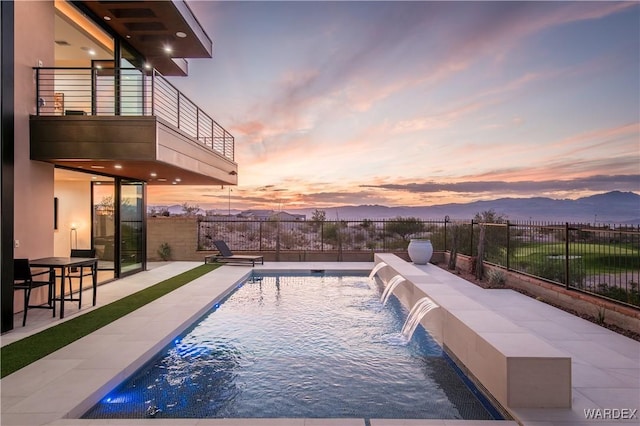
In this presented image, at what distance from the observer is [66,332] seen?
19.6ft

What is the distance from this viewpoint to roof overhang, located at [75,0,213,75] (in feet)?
30.0

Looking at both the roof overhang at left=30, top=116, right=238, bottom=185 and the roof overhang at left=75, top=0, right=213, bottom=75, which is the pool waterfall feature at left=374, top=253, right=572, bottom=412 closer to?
the roof overhang at left=30, top=116, right=238, bottom=185

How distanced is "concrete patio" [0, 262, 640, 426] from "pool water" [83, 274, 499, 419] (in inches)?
10.5

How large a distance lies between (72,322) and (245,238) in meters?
12.5

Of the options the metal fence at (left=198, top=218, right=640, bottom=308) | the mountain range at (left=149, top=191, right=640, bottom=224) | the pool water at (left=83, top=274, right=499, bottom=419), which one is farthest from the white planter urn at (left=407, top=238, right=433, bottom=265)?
the pool water at (left=83, top=274, right=499, bottom=419)

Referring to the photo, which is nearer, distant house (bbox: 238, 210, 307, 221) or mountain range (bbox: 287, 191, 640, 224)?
mountain range (bbox: 287, 191, 640, 224)

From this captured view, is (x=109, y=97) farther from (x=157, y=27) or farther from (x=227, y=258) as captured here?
(x=227, y=258)

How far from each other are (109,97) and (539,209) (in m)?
20.5

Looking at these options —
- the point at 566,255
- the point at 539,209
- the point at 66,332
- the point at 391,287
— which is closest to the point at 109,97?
the point at 66,332

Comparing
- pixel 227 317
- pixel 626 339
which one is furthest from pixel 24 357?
pixel 626 339

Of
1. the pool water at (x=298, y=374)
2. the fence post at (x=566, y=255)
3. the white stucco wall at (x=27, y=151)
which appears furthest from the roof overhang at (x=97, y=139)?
the fence post at (x=566, y=255)

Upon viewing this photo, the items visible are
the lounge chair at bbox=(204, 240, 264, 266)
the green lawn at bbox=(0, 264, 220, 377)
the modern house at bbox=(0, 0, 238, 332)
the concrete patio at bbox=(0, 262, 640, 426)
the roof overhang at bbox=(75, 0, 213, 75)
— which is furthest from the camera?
the lounge chair at bbox=(204, 240, 264, 266)

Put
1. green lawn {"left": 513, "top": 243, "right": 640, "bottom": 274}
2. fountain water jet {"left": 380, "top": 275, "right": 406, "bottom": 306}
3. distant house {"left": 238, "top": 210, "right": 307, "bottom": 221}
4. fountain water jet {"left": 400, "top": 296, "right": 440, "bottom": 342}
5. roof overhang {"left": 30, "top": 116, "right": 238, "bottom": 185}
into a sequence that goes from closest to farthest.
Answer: fountain water jet {"left": 400, "top": 296, "right": 440, "bottom": 342} < green lawn {"left": 513, "top": 243, "right": 640, "bottom": 274} < roof overhang {"left": 30, "top": 116, "right": 238, "bottom": 185} < fountain water jet {"left": 380, "top": 275, "right": 406, "bottom": 306} < distant house {"left": 238, "top": 210, "right": 307, "bottom": 221}

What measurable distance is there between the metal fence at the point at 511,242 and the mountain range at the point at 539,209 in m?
0.69
